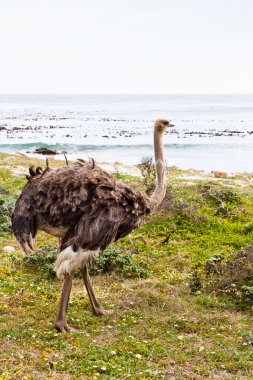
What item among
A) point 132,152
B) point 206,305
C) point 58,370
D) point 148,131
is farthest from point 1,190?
point 148,131

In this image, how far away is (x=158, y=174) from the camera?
20.5 feet

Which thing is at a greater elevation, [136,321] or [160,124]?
[160,124]

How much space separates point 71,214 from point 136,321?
1.42 meters

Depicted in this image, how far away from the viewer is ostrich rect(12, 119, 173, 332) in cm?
524

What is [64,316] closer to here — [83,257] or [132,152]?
[83,257]

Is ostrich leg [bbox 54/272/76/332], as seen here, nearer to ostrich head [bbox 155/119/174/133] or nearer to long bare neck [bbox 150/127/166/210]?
long bare neck [bbox 150/127/166/210]

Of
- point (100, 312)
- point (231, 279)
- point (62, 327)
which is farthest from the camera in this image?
point (231, 279)

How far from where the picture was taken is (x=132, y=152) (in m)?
35.9

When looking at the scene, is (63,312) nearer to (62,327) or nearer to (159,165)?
(62,327)

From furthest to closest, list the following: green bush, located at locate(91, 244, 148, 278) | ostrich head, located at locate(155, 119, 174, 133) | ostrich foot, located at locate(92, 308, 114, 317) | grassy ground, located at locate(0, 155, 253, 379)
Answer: green bush, located at locate(91, 244, 148, 278) → ostrich head, located at locate(155, 119, 174, 133) → ostrich foot, located at locate(92, 308, 114, 317) → grassy ground, located at locate(0, 155, 253, 379)

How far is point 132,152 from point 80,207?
30.8 metres

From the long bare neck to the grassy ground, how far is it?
3.83 feet

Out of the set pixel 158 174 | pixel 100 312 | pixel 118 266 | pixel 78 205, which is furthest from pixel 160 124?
pixel 100 312

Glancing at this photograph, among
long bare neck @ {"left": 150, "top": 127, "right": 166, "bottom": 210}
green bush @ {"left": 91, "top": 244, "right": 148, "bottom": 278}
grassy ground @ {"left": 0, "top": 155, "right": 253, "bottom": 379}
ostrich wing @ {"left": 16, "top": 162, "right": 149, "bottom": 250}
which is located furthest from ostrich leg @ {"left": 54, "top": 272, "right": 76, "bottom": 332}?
green bush @ {"left": 91, "top": 244, "right": 148, "bottom": 278}
